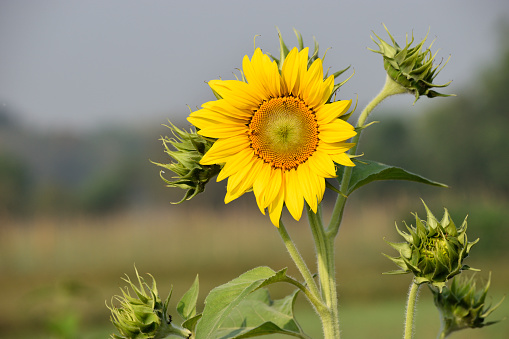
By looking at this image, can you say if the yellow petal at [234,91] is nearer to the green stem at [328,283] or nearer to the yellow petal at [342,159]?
the yellow petal at [342,159]

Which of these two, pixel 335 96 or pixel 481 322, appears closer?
pixel 335 96

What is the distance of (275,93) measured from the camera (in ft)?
3.88

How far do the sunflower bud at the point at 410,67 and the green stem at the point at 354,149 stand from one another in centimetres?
2

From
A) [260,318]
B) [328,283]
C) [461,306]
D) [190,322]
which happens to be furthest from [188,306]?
[461,306]

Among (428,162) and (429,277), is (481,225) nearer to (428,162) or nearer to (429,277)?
(428,162)

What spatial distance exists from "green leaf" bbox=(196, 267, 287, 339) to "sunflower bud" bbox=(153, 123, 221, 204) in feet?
0.66

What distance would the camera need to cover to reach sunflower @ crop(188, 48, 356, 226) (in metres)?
1.13

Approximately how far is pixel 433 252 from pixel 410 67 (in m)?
0.41

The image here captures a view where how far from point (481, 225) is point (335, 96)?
50.7ft

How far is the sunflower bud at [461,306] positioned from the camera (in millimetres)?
1500

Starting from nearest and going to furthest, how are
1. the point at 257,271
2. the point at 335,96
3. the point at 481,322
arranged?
the point at 335,96 → the point at 257,271 → the point at 481,322

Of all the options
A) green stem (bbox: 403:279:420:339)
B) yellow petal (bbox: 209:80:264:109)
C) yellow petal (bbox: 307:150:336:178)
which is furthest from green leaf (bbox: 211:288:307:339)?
yellow petal (bbox: 209:80:264:109)

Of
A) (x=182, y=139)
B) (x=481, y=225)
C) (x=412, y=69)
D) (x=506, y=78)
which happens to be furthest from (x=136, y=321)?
(x=506, y=78)

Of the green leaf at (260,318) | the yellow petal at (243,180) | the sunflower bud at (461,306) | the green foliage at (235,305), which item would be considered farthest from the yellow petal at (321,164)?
the sunflower bud at (461,306)
